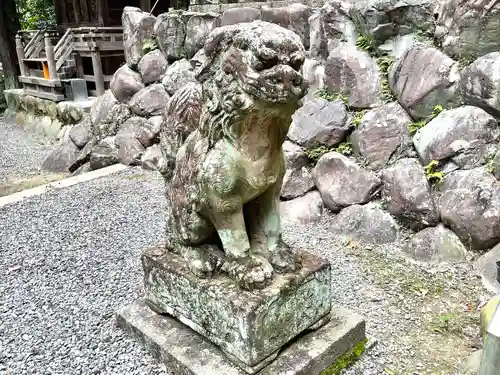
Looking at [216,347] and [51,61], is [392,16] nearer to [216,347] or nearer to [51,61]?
[216,347]

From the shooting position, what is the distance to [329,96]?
16.5 ft

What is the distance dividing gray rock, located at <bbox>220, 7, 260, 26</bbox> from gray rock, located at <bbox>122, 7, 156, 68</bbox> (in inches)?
71.0

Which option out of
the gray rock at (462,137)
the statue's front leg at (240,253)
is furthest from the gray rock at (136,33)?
the statue's front leg at (240,253)

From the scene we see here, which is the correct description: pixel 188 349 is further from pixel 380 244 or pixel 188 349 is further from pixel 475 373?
pixel 380 244

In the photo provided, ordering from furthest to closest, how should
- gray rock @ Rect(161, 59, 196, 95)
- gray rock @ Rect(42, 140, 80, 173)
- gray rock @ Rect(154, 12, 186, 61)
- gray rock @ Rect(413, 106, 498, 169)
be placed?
gray rock @ Rect(42, 140, 80, 173), gray rock @ Rect(154, 12, 186, 61), gray rock @ Rect(161, 59, 196, 95), gray rock @ Rect(413, 106, 498, 169)

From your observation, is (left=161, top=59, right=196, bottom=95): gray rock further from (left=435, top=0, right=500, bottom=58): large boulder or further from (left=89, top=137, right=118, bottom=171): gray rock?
(left=435, top=0, right=500, bottom=58): large boulder

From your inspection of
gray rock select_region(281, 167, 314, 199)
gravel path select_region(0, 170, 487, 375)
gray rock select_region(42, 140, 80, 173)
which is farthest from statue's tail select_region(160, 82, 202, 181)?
gray rock select_region(42, 140, 80, 173)

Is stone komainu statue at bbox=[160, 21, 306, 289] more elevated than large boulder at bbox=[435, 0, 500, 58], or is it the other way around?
large boulder at bbox=[435, 0, 500, 58]

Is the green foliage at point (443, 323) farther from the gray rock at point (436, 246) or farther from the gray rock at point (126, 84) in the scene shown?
the gray rock at point (126, 84)

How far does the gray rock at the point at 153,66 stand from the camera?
7137 mm

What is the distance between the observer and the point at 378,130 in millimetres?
4480

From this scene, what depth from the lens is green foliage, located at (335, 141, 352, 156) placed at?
468cm

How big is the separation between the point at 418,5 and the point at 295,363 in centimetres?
378

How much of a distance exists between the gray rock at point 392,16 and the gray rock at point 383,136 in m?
0.79
